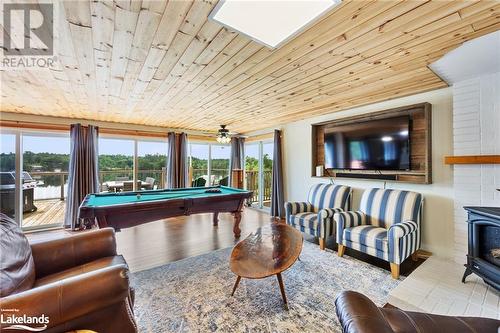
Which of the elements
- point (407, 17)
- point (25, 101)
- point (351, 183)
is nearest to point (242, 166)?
point (351, 183)

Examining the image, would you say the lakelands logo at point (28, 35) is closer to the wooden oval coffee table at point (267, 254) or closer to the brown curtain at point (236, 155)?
the wooden oval coffee table at point (267, 254)

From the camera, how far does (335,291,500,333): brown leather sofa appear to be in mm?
916

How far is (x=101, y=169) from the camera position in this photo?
5008mm

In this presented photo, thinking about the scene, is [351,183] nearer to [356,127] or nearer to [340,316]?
[356,127]

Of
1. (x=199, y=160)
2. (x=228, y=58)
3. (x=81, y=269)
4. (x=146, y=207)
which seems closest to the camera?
(x=81, y=269)

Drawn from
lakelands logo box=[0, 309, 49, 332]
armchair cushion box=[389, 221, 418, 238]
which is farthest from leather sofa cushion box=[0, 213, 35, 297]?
armchair cushion box=[389, 221, 418, 238]

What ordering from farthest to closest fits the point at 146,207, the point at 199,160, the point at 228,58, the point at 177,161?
1. the point at 199,160
2. the point at 177,161
3. the point at 146,207
4. the point at 228,58

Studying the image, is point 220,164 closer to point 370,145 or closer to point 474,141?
point 370,145

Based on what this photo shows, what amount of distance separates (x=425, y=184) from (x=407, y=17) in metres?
2.38

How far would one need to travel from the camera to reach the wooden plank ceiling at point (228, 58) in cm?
141

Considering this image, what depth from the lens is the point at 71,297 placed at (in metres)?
1.04

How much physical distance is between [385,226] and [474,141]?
1.41 meters

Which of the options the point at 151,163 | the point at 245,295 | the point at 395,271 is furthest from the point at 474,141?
the point at 151,163

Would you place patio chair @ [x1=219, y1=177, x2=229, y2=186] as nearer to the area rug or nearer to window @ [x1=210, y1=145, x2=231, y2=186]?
window @ [x1=210, y1=145, x2=231, y2=186]
